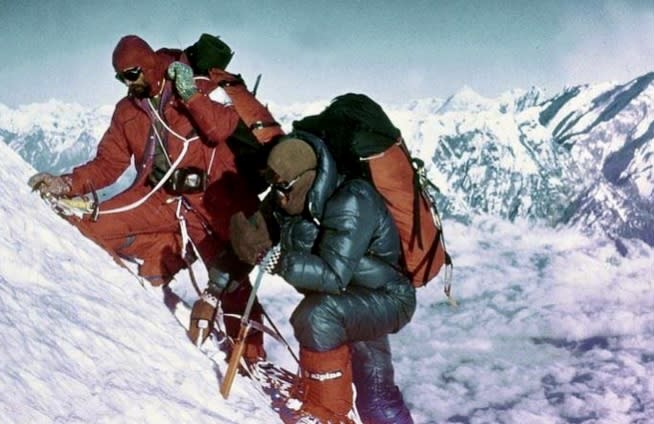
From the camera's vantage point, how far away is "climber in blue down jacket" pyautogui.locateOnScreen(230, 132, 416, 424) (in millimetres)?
5234

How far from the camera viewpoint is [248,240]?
5.20m

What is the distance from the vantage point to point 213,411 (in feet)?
14.2

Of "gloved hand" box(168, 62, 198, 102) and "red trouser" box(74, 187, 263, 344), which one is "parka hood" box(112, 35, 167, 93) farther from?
"red trouser" box(74, 187, 263, 344)

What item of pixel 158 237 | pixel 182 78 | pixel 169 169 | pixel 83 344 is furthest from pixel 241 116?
pixel 83 344

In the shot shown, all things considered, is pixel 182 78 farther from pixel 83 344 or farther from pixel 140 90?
pixel 83 344

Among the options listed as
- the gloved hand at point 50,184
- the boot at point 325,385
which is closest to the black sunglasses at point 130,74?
the gloved hand at point 50,184

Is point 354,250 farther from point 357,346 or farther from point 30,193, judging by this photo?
point 30,193

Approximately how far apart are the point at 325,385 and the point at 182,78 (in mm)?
3165

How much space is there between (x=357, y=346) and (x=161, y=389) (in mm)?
2910

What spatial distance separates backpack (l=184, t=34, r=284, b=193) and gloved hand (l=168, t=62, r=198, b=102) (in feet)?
2.77

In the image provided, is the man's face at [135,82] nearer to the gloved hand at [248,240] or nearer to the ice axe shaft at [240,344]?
the gloved hand at [248,240]

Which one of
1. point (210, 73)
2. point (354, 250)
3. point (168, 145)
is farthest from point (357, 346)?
point (210, 73)

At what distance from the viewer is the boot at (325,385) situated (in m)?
5.54

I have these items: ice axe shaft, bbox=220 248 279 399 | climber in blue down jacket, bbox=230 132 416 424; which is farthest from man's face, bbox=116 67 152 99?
ice axe shaft, bbox=220 248 279 399
